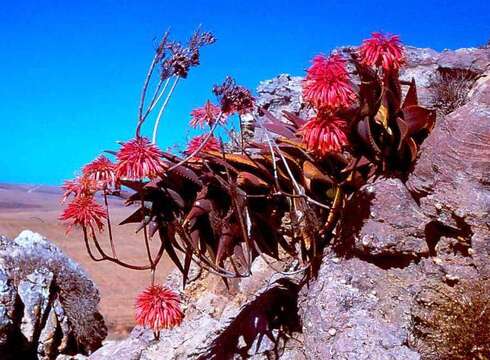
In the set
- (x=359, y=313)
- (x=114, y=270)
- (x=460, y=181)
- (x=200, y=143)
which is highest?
(x=114, y=270)

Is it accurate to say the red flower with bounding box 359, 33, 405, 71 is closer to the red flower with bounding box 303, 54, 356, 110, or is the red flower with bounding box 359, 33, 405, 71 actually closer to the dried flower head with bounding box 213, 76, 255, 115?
the red flower with bounding box 303, 54, 356, 110

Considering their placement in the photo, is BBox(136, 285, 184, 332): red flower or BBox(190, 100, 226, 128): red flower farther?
BBox(190, 100, 226, 128): red flower

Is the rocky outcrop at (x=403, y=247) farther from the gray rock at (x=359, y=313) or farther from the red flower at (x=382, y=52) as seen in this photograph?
the red flower at (x=382, y=52)

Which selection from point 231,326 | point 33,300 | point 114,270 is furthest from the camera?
point 114,270

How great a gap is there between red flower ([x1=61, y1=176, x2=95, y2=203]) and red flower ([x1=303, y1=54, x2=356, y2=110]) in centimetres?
107

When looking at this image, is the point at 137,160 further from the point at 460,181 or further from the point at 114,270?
the point at 114,270

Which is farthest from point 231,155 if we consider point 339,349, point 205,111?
point 339,349

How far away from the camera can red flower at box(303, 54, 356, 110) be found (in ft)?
8.55

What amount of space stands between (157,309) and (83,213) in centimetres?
56

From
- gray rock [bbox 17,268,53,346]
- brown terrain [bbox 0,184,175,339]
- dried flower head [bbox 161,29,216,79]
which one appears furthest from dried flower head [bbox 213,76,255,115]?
gray rock [bbox 17,268,53,346]

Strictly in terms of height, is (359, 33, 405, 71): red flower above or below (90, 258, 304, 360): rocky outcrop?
above

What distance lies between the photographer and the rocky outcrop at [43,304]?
611 centimetres

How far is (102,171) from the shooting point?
9.50 ft

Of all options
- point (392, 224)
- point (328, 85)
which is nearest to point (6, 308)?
point (392, 224)
